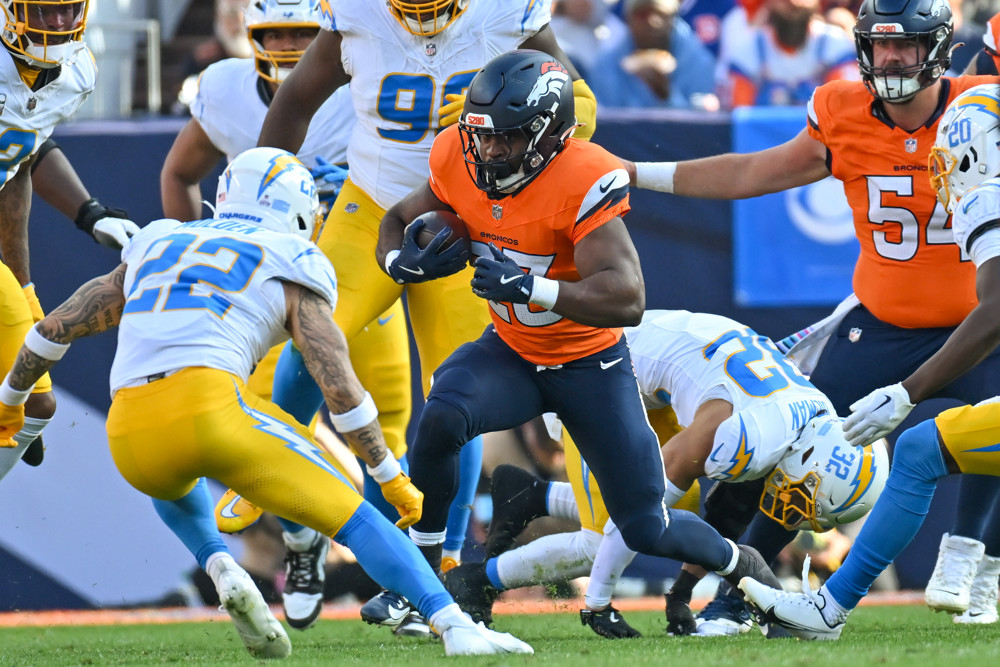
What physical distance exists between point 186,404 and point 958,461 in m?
2.19

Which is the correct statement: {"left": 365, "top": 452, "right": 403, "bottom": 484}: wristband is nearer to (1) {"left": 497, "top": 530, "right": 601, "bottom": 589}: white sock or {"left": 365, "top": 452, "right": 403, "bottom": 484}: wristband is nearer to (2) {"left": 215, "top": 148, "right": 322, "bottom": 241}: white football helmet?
(2) {"left": 215, "top": 148, "right": 322, "bottom": 241}: white football helmet

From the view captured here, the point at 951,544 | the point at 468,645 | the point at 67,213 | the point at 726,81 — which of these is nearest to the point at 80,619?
the point at 67,213

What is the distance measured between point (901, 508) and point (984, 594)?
54.9 inches

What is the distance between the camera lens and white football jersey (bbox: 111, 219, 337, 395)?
3.79 m

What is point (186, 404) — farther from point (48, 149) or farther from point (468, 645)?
point (48, 149)

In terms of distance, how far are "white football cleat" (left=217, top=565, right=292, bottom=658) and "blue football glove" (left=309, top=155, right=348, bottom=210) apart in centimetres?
175

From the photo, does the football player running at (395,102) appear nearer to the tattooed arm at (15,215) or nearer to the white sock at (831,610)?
the tattooed arm at (15,215)

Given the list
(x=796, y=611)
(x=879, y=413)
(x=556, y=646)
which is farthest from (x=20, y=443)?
(x=879, y=413)

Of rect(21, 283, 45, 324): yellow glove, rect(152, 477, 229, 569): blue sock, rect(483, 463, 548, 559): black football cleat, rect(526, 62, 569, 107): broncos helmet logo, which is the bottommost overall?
rect(483, 463, 548, 559): black football cleat

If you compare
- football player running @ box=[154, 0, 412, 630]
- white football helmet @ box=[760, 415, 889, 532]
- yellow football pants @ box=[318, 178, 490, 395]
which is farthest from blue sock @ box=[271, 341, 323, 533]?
white football helmet @ box=[760, 415, 889, 532]

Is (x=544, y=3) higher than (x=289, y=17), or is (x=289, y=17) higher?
(x=544, y=3)

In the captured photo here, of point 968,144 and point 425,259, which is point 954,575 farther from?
point 425,259

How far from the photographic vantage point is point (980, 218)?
3891mm

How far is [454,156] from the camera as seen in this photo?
166 inches
